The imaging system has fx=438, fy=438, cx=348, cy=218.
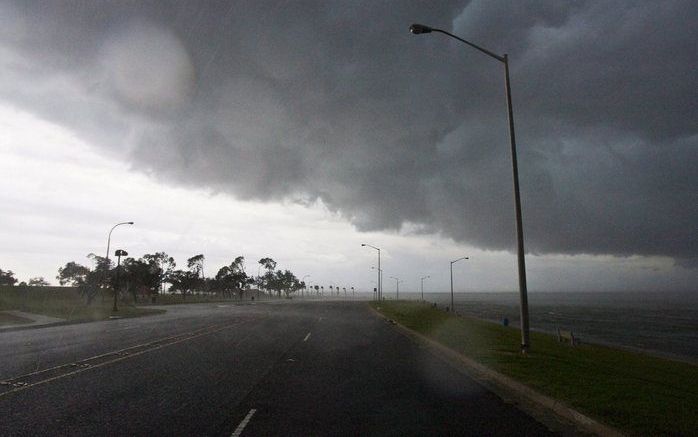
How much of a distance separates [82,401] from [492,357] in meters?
10.9

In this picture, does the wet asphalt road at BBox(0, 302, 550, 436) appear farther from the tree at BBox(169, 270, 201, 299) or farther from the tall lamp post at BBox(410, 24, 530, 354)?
the tree at BBox(169, 270, 201, 299)

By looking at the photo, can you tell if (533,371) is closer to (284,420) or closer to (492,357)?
(492,357)

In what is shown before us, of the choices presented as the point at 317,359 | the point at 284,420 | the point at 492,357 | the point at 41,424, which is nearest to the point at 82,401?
the point at 41,424

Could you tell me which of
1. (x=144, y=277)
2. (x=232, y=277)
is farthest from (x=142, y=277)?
(x=232, y=277)

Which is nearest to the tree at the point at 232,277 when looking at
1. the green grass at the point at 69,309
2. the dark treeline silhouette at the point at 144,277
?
the dark treeline silhouette at the point at 144,277

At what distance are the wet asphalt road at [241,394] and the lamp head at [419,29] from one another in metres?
10.3

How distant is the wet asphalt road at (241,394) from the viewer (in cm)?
671

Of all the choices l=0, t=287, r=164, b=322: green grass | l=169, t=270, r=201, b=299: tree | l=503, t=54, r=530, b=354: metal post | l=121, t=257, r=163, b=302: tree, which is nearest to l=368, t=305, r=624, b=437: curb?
l=503, t=54, r=530, b=354: metal post

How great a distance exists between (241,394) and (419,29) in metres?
11.6

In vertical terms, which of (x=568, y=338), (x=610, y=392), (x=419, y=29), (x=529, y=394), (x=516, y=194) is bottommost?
(x=568, y=338)

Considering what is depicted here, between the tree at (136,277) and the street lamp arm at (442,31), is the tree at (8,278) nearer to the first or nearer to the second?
the tree at (136,277)

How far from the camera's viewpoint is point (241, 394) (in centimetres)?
884

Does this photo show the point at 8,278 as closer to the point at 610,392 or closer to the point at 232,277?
the point at 232,277

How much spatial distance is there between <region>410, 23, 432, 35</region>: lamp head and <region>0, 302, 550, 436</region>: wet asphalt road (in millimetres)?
10298
